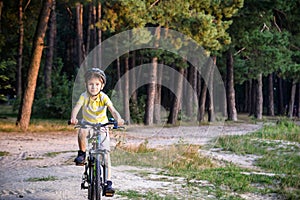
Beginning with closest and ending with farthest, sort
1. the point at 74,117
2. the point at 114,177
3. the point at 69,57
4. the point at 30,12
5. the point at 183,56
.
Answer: the point at 74,117, the point at 114,177, the point at 183,56, the point at 30,12, the point at 69,57

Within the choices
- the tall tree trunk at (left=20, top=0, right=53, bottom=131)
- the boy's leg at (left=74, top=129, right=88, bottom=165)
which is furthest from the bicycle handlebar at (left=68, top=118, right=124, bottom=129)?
the tall tree trunk at (left=20, top=0, right=53, bottom=131)

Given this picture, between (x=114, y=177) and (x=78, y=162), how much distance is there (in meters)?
3.34

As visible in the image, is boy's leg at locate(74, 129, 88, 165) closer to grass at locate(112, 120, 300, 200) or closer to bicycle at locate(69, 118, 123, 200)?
bicycle at locate(69, 118, 123, 200)

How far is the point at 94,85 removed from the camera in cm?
648

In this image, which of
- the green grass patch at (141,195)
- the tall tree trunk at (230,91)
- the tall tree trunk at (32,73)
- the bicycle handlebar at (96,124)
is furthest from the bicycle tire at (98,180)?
the tall tree trunk at (230,91)

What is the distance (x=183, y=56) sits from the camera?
91.8 feet

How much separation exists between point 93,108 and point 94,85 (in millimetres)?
317

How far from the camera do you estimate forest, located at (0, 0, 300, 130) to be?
20.8 metres

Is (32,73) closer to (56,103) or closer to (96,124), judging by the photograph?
(56,103)

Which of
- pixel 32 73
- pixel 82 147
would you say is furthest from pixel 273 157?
pixel 32 73

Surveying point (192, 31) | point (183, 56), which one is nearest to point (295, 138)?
point (192, 31)

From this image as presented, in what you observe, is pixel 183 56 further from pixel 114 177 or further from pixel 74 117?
pixel 74 117

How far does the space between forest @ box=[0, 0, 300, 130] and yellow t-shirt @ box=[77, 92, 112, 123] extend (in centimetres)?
1288

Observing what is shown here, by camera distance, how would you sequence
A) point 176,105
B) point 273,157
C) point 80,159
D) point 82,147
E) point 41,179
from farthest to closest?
point 176,105
point 273,157
point 41,179
point 82,147
point 80,159
